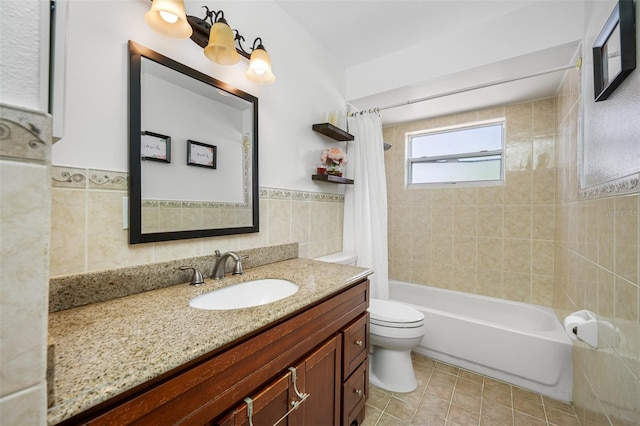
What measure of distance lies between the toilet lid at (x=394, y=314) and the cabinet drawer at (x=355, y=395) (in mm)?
365

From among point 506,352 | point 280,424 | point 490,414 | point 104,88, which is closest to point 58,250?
point 104,88

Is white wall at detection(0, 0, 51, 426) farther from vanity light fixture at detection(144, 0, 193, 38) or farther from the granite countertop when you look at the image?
vanity light fixture at detection(144, 0, 193, 38)

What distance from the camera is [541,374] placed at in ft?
5.69

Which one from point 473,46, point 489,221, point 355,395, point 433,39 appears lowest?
point 355,395

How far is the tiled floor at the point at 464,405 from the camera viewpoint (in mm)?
1525

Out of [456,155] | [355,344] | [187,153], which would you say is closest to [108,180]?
[187,153]

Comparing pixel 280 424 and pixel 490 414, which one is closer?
pixel 280 424

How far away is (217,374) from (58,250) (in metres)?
0.67

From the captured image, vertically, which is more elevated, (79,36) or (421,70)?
(421,70)

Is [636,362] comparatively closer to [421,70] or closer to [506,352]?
[506,352]

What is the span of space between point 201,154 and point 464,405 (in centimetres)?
→ 212

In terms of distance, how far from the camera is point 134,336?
2.21 feet

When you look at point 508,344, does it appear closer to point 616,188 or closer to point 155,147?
point 616,188

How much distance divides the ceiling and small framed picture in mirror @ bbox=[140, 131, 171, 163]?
1253 millimetres
